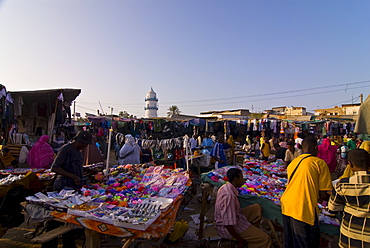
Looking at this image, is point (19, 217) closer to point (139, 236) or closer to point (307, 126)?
point (139, 236)

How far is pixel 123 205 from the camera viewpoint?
10.3 ft

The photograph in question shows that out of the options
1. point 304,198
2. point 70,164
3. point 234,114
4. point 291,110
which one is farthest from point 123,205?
point 291,110

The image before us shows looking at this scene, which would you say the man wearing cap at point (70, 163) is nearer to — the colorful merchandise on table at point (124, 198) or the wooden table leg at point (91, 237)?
the colorful merchandise on table at point (124, 198)

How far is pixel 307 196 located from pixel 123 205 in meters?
2.41

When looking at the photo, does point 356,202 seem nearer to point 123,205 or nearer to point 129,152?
point 123,205

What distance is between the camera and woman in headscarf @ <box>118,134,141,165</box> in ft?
22.6

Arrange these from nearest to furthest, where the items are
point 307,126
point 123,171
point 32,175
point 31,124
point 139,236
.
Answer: point 139,236 → point 32,175 → point 123,171 → point 31,124 → point 307,126

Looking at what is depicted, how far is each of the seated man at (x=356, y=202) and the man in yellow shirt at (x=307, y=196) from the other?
0.68ft

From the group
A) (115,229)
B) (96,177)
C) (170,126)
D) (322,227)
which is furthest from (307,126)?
(115,229)

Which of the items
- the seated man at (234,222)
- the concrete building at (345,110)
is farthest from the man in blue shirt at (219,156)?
the concrete building at (345,110)

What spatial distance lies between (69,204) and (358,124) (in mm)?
3664

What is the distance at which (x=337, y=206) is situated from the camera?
253cm

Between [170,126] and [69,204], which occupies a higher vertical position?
[170,126]

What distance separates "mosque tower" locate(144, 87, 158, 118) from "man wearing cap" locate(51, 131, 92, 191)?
3915cm
